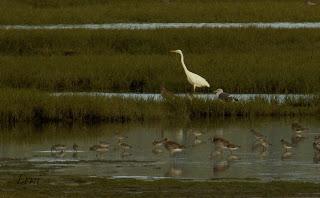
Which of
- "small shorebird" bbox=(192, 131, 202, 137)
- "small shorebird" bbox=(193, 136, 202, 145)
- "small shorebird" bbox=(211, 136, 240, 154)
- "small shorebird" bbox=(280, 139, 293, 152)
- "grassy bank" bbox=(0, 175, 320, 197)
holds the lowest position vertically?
"small shorebird" bbox=(193, 136, 202, 145)

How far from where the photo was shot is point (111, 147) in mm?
19781

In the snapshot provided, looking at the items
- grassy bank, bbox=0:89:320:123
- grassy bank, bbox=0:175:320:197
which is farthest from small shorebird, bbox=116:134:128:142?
grassy bank, bbox=0:175:320:197

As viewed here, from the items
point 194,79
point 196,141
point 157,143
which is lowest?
point 196,141

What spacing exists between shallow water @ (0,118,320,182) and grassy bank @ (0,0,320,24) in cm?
1809

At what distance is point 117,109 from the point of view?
2334 centimetres

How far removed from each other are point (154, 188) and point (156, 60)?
15.1 meters

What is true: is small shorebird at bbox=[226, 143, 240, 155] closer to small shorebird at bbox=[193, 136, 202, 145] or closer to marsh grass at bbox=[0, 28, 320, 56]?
small shorebird at bbox=[193, 136, 202, 145]

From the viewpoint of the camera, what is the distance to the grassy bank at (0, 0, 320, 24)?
4091 centimetres

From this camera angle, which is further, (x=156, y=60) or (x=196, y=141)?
(x=156, y=60)

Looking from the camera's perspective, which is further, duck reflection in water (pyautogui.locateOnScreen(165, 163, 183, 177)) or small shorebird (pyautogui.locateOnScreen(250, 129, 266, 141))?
small shorebird (pyautogui.locateOnScreen(250, 129, 266, 141))

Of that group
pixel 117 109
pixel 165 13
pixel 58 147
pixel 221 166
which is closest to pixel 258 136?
pixel 221 166

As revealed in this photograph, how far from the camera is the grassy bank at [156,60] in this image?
27578 mm

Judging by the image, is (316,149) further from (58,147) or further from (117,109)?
(117,109)

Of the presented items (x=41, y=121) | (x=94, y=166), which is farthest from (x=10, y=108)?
(x=94, y=166)
